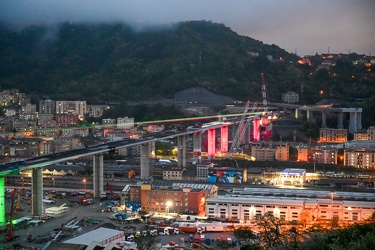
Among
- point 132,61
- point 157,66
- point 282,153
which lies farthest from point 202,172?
point 132,61

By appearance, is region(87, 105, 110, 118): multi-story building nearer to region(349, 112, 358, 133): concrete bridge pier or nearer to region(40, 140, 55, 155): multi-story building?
region(40, 140, 55, 155): multi-story building

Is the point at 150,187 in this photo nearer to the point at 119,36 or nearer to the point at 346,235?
the point at 346,235

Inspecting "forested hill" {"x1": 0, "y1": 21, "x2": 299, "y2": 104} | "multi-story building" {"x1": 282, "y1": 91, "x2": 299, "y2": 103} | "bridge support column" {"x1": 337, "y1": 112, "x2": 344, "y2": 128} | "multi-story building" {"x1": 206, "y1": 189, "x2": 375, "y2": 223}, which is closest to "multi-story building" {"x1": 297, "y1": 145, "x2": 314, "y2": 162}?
"bridge support column" {"x1": 337, "y1": 112, "x2": 344, "y2": 128}

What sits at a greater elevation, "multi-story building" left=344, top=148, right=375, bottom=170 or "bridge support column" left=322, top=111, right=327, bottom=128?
"bridge support column" left=322, top=111, right=327, bottom=128

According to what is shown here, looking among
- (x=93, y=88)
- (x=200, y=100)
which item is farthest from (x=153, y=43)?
(x=200, y=100)

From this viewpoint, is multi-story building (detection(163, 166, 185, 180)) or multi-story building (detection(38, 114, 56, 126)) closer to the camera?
multi-story building (detection(163, 166, 185, 180))

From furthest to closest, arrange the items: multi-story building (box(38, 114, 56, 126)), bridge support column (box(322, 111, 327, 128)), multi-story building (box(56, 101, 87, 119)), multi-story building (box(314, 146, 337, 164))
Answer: multi-story building (box(56, 101, 87, 119)), multi-story building (box(38, 114, 56, 126)), bridge support column (box(322, 111, 327, 128)), multi-story building (box(314, 146, 337, 164))

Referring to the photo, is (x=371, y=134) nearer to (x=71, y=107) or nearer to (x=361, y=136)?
(x=361, y=136)
